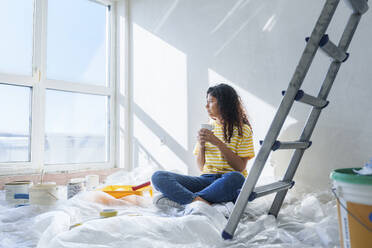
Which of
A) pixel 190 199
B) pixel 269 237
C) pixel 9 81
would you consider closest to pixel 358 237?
pixel 269 237

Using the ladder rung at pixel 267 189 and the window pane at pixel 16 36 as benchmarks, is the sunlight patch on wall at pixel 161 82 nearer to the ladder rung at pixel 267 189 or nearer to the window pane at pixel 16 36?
the window pane at pixel 16 36

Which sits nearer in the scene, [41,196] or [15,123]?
[41,196]

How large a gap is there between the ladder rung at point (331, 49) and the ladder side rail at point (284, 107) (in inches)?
0.8

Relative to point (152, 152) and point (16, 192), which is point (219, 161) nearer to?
point (152, 152)

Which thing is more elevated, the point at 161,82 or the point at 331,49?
the point at 331,49

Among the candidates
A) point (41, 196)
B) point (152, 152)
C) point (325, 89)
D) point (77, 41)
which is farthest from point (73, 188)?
point (77, 41)

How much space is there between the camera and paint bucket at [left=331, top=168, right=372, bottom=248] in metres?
0.63

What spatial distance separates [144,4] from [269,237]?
7.00 ft

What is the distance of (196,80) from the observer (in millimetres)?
1976

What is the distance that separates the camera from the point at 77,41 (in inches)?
94.0

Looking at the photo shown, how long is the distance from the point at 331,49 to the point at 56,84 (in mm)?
1941

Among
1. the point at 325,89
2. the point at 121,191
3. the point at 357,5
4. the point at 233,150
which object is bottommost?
the point at 121,191

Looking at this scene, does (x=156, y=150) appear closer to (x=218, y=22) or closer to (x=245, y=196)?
(x=218, y=22)

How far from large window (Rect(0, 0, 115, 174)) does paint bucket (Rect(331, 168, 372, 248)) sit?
2003 mm
